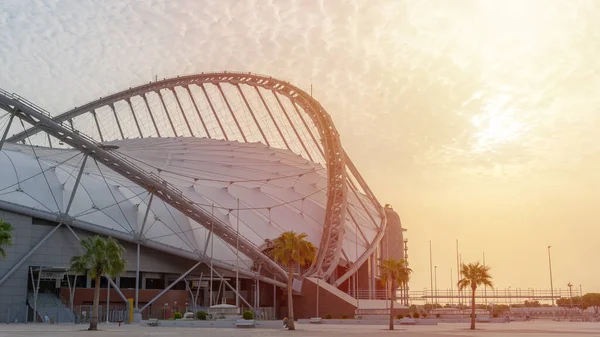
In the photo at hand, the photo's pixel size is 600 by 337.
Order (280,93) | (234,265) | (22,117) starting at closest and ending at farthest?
(22,117) < (234,265) < (280,93)

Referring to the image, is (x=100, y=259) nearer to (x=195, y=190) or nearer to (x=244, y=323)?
(x=244, y=323)

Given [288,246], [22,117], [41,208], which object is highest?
[22,117]

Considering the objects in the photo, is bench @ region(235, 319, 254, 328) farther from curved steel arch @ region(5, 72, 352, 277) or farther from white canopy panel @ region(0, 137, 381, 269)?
curved steel arch @ region(5, 72, 352, 277)

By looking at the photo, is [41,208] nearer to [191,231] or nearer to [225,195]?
[191,231]

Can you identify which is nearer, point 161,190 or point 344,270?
point 161,190

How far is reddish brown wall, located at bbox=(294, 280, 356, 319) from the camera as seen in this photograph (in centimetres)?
8650

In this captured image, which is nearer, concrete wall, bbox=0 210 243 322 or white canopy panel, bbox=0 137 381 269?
concrete wall, bbox=0 210 243 322

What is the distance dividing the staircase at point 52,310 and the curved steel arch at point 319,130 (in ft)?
76.9

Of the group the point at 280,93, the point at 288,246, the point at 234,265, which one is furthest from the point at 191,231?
the point at 280,93

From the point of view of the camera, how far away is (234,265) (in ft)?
286

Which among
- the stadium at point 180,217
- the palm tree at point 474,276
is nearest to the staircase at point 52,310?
the stadium at point 180,217

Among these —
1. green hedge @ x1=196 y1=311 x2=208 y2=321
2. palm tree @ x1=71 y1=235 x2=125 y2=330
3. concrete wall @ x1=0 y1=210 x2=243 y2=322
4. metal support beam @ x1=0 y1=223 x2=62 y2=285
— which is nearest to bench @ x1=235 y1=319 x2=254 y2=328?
green hedge @ x1=196 y1=311 x2=208 y2=321

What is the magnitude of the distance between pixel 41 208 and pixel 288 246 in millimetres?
28930

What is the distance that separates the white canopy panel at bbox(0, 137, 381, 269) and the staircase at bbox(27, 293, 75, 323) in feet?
31.5
